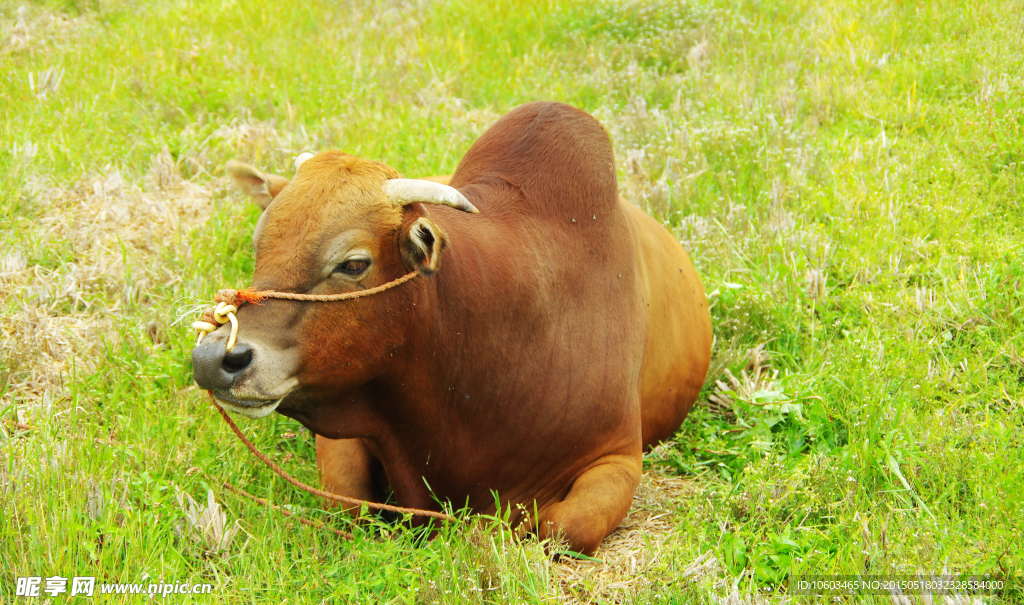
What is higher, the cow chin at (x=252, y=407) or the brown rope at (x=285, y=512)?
the cow chin at (x=252, y=407)

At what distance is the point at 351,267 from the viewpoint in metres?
3.08

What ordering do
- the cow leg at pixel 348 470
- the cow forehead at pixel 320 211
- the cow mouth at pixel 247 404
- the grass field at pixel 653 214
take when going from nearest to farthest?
the cow mouth at pixel 247 404 < the cow forehead at pixel 320 211 < the grass field at pixel 653 214 < the cow leg at pixel 348 470

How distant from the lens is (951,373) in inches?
174

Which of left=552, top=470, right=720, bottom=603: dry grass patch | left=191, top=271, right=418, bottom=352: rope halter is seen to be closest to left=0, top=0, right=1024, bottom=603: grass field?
left=552, top=470, right=720, bottom=603: dry grass patch

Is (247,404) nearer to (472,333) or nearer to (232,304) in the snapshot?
(232,304)

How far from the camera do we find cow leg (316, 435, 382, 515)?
3.83m

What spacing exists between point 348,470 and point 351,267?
119 cm

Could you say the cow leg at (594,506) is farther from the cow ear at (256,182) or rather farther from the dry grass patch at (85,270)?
the dry grass patch at (85,270)

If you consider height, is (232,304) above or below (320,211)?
below

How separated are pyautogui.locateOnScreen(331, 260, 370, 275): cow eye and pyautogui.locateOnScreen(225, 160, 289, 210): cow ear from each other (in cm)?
74

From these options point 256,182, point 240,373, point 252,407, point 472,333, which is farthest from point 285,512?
point 256,182

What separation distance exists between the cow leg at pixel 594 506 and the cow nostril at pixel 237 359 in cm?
142

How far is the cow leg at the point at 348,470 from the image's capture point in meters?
3.83

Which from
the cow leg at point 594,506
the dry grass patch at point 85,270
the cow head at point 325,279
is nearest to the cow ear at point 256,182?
the cow head at point 325,279
